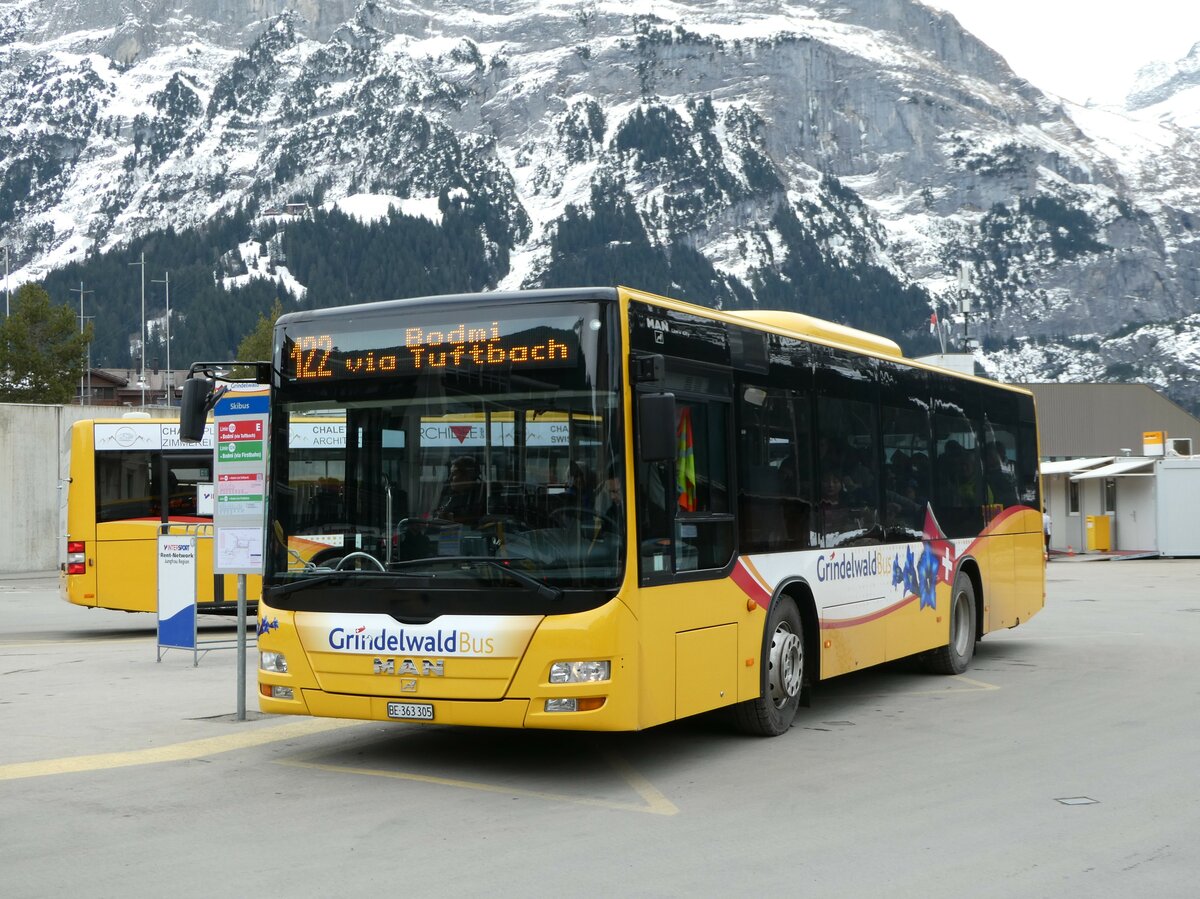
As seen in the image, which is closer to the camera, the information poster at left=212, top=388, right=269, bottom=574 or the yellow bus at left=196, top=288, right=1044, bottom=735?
the yellow bus at left=196, top=288, right=1044, bottom=735

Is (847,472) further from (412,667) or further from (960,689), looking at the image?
(412,667)

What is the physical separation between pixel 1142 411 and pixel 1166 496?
36.4 meters

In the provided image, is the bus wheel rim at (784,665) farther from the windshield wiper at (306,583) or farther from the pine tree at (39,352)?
the pine tree at (39,352)

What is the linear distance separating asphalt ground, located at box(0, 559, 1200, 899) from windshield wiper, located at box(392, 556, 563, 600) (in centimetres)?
108

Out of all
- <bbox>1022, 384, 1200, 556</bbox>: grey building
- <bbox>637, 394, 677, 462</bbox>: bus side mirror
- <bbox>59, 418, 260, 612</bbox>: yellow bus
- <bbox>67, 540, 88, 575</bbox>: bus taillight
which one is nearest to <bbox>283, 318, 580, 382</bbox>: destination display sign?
<bbox>637, 394, 677, 462</bbox>: bus side mirror

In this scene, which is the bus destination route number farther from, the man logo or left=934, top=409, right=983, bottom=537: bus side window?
left=934, top=409, right=983, bottom=537: bus side window

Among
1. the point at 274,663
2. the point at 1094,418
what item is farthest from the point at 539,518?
the point at 1094,418

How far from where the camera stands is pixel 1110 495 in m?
41.6

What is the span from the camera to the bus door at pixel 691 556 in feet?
26.4

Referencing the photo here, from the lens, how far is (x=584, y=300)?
807cm

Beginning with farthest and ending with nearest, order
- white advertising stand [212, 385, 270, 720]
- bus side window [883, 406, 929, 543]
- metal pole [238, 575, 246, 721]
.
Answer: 1. bus side window [883, 406, 929, 543]
2. metal pole [238, 575, 246, 721]
3. white advertising stand [212, 385, 270, 720]

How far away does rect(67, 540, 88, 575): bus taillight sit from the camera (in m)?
18.7

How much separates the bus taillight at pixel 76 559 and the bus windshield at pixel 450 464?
11.1 m

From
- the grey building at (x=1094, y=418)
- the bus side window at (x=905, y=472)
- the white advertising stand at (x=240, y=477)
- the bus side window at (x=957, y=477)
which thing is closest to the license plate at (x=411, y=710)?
the white advertising stand at (x=240, y=477)
